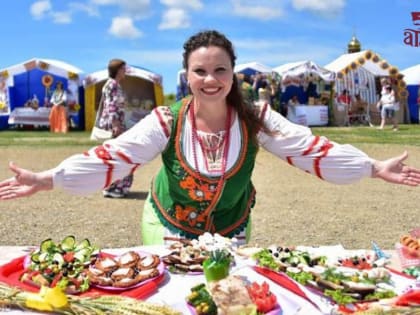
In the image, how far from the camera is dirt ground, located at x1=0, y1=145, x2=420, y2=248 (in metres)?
5.97

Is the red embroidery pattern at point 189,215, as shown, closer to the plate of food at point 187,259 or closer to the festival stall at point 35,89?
the plate of food at point 187,259

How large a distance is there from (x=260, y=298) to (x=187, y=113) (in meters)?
1.15

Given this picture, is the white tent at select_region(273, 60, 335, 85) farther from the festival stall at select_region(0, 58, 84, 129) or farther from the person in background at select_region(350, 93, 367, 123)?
the festival stall at select_region(0, 58, 84, 129)

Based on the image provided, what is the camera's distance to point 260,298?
212cm

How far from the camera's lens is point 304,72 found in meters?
23.3

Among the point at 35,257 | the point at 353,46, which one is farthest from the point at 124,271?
the point at 353,46

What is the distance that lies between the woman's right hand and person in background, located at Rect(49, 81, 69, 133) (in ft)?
60.0

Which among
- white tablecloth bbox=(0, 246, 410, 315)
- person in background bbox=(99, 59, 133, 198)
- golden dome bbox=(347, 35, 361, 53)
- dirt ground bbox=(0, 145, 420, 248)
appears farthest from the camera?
golden dome bbox=(347, 35, 361, 53)

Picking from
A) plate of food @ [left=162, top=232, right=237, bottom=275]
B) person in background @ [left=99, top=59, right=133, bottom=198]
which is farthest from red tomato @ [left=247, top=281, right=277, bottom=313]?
person in background @ [left=99, top=59, right=133, bottom=198]

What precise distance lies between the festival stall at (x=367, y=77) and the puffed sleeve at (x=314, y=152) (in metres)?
21.3

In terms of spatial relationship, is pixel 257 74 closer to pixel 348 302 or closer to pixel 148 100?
pixel 148 100

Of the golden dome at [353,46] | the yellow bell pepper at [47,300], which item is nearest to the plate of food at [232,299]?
the yellow bell pepper at [47,300]

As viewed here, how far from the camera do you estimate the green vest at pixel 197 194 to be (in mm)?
2984

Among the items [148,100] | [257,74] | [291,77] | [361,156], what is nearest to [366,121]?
[291,77]
